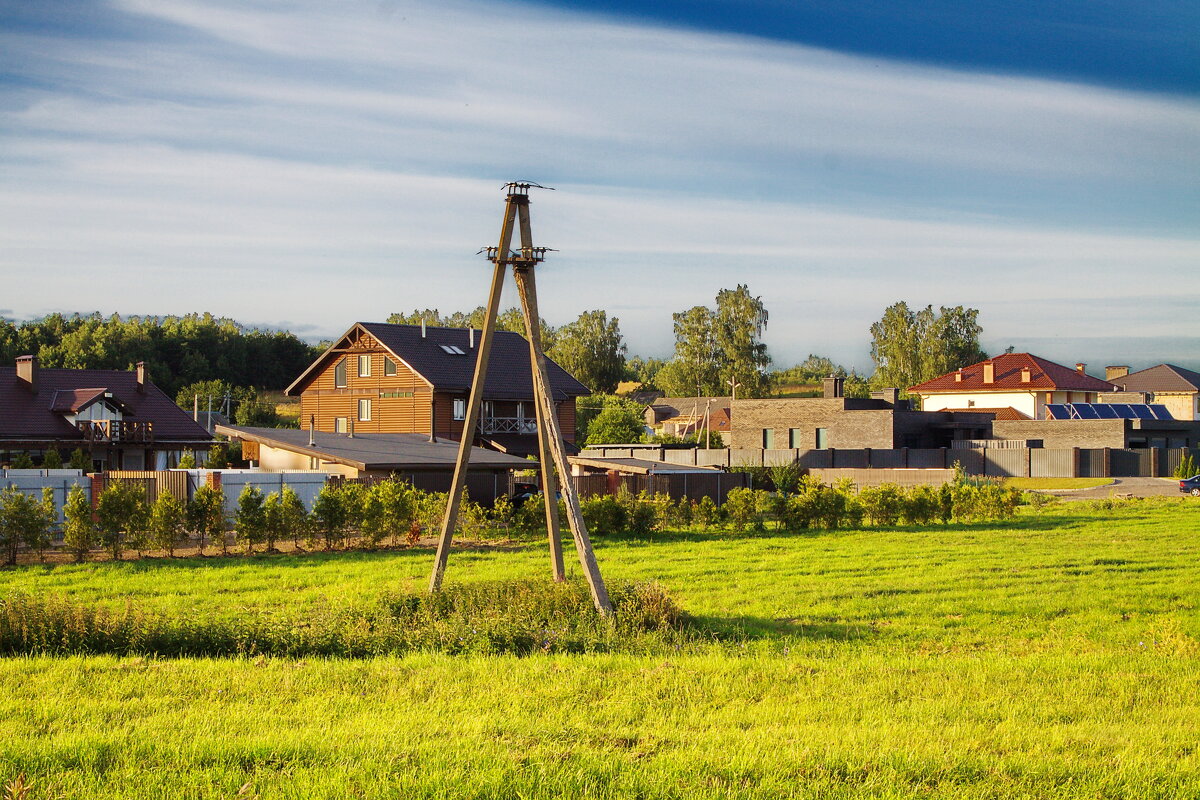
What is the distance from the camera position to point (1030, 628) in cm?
1291

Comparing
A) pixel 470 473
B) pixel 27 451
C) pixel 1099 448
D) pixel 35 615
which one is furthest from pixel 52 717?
pixel 1099 448

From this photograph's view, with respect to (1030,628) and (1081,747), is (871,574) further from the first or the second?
(1081,747)

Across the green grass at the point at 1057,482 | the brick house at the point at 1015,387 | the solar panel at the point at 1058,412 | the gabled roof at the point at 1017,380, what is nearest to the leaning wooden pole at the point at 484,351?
the green grass at the point at 1057,482

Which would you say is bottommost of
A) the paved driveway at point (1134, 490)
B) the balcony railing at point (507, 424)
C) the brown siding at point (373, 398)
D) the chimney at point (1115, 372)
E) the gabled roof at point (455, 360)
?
the paved driveway at point (1134, 490)

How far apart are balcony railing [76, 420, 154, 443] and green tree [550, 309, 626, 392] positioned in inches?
1996

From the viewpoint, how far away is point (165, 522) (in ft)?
68.7

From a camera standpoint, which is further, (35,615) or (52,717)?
(35,615)

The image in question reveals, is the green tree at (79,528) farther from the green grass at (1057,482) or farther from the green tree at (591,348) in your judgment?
the green tree at (591,348)

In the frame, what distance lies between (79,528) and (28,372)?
27769 mm

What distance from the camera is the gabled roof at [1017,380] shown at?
234 ft

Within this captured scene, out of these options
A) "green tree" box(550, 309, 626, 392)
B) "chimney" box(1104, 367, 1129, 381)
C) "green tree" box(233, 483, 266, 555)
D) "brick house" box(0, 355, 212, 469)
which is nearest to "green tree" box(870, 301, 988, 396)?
"chimney" box(1104, 367, 1129, 381)

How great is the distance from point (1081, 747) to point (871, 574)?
10.9 meters

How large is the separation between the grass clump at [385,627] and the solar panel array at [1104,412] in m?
54.1

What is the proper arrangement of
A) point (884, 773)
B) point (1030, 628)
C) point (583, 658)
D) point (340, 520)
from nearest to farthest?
point (884, 773), point (583, 658), point (1030, 628), point (340, 520)
